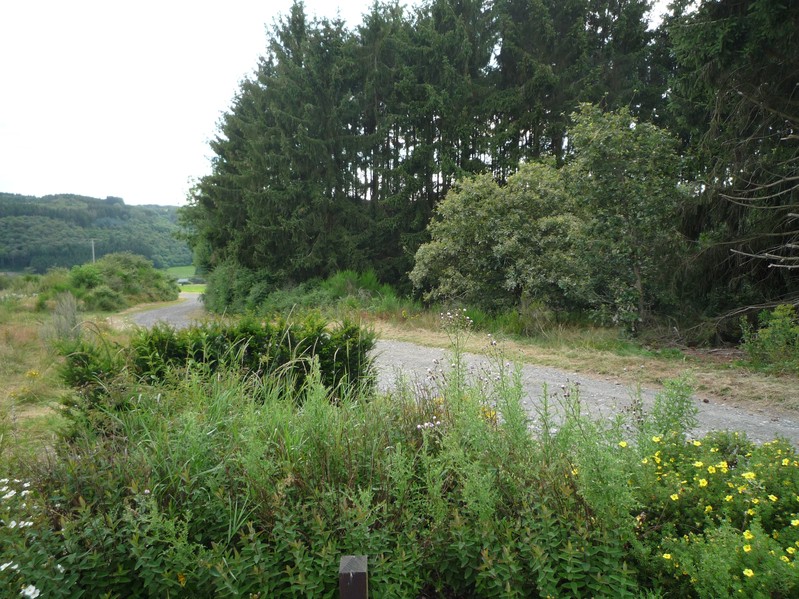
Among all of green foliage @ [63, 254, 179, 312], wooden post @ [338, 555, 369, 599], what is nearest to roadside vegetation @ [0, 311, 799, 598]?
wooden post @ [338, 555, 369, 599]

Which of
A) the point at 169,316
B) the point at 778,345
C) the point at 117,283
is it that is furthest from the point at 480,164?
the point at 117,283

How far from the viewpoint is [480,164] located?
19984 millimetres

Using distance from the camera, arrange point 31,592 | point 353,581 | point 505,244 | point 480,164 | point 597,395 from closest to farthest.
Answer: point 353,581 → point 31,592 → point 597,395 → point 505,244 → point 480,164

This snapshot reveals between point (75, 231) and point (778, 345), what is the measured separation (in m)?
42.8

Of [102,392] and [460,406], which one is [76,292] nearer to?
[102,392]

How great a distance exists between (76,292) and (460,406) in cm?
2840

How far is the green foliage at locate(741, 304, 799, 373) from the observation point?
6652 mm

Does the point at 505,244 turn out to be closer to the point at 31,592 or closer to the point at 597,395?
the point at 597,395

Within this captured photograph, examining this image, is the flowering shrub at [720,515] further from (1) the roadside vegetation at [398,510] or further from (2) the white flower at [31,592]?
(2) the white flower at [31,592]

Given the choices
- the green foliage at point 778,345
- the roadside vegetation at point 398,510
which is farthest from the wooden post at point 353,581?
the green foliage at point 778,345

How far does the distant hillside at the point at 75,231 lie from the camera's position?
107ft

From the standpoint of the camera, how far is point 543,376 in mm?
7004

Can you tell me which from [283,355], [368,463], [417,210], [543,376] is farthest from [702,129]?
[368,463]

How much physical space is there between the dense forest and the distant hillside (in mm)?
12870
